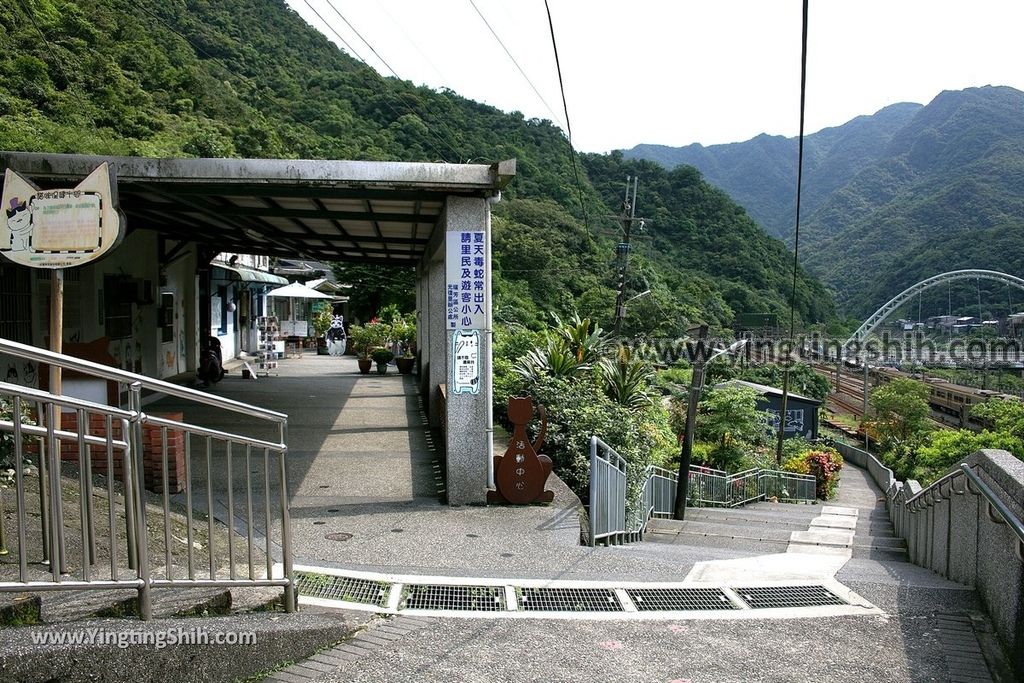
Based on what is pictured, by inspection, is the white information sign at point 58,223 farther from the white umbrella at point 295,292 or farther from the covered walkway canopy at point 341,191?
the white umbrella at point 295,292

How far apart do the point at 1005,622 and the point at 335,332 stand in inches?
1139

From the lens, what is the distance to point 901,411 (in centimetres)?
3869

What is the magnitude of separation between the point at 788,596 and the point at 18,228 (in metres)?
5.90

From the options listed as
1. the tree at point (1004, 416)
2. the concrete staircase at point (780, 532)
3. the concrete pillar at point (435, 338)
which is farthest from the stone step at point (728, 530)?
the tree at point (1004, 416)

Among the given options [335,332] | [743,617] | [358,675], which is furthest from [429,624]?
[335,332]

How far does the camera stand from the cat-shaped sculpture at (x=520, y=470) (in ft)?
26.6

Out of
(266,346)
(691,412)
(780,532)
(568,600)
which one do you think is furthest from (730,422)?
(568,600)

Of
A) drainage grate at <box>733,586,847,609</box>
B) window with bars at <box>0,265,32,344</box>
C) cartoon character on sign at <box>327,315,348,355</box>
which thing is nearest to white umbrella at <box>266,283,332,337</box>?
cartoon character on sign at <box>327,315,348,355</box>

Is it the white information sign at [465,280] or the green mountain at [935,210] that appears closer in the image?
the white information sign at [465,280]

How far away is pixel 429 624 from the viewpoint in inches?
186

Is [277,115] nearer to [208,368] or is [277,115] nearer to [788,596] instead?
[208,368]

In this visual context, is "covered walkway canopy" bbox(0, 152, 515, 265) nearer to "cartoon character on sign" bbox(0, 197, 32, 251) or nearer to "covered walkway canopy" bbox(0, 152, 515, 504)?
"covered walkway canopy" bbox(0, 152, 515, 504)

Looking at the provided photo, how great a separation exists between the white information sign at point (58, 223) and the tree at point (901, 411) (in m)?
38.0

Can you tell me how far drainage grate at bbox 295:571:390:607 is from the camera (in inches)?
201
